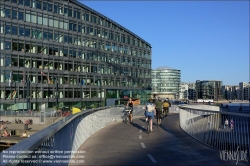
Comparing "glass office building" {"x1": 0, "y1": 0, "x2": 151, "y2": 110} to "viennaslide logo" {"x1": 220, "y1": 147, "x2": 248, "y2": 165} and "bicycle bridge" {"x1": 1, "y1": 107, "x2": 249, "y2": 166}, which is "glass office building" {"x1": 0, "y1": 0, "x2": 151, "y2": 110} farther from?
"viennaslide logo" {"x1": 220, "y1": 147, "x2": 248, "y2": 165}

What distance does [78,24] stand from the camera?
251 ft

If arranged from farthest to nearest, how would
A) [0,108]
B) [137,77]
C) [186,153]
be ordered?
[137,77]
[0,108]
[186,153]

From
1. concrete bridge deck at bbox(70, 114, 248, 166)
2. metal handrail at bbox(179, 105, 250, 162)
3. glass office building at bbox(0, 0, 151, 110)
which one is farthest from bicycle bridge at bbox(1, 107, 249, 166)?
glass office building at bbox(0, 0, 151, 110)

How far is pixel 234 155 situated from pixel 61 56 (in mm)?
64262

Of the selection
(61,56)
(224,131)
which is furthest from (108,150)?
(61,56)

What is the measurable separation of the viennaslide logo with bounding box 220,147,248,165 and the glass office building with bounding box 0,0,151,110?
170 ft

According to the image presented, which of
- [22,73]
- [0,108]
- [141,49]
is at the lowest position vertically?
[0,108]

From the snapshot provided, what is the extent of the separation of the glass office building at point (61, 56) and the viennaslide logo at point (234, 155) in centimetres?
5180

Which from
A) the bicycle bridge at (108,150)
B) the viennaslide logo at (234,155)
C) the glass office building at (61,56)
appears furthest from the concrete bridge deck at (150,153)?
the glass office building at (61,56)

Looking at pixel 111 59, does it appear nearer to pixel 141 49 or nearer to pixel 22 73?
pixel 141 49

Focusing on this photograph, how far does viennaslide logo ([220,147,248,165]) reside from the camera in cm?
1024

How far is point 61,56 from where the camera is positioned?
7225cm

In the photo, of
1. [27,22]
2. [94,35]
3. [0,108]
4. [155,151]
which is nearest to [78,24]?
[94,35]

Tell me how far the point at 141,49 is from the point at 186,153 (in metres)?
89.5
